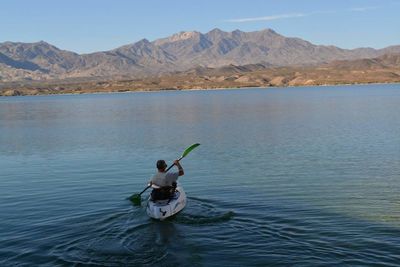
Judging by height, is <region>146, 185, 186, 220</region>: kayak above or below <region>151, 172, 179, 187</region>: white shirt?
below

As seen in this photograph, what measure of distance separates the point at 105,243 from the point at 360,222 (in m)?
11.0

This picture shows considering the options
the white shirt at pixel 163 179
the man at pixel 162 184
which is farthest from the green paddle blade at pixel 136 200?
the white shirt at pixel 163 179

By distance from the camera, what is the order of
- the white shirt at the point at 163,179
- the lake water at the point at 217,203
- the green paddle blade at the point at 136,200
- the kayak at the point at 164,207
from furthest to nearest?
1. the green paddle blade at the point at 136,200
2. the white shirt at the point at 163,179
3. the kayak at the point at 164,207
4. the lake water at the point at 217,203

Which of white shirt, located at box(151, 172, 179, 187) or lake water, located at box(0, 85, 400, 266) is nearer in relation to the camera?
lake water, located at box(0, 85, 400, 266)

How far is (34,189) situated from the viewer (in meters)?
32.4

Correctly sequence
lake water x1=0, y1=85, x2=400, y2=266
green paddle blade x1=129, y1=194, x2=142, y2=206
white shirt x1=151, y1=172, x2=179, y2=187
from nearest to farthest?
lake water x1=0, y1=85, x2=400, y2=266 → white shirt x1=151, y1=172, x2=179, y2=187 → green paddle blade x1=129, y1=194, x2=142, y2=206

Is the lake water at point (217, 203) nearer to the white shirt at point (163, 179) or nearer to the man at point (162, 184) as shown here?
the man at point (162, 184)

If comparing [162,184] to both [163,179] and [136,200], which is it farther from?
[136,200]

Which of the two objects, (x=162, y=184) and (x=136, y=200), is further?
(x=136, y=200)

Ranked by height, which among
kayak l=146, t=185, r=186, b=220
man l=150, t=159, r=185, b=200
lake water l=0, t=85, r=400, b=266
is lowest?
lake water l=0, t=85, r=400, b=266

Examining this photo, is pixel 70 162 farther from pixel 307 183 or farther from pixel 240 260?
pixel 240 260

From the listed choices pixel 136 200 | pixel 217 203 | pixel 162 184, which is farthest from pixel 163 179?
pixel 217 203

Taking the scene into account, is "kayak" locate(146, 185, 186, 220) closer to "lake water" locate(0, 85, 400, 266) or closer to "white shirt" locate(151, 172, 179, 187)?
"lake water" locate(0, 85, 400, 266)

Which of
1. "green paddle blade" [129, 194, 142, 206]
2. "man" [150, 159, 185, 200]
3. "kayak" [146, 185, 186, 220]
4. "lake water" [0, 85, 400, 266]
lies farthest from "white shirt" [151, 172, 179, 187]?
"green paddle blade" [129, 194, 142, 206]
